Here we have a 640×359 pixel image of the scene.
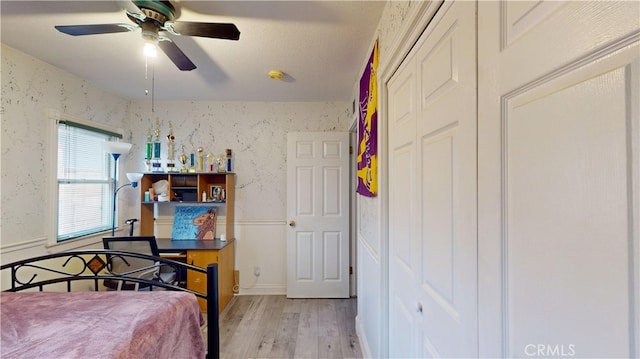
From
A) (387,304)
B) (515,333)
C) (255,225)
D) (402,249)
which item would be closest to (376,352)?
(387,304)

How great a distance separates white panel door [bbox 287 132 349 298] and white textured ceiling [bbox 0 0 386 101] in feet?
2.08

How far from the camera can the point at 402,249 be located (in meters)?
1.35

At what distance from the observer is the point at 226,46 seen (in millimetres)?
2088

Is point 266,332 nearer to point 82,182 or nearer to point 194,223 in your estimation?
point 194,223

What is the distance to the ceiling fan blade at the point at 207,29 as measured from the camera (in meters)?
1.51

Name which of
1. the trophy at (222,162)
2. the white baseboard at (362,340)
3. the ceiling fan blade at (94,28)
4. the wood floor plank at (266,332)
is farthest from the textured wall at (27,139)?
the white baseboard at (362,340)

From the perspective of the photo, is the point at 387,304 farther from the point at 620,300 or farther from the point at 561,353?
the point at 620,300

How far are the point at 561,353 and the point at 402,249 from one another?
0.90m

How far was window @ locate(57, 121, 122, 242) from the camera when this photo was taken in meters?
2.60

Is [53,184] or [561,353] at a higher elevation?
[53,184]

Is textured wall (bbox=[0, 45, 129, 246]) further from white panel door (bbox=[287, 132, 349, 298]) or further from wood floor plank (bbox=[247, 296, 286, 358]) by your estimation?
white panel door (bbox=[287, 132, 349, 298])

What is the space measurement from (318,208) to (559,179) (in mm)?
2976

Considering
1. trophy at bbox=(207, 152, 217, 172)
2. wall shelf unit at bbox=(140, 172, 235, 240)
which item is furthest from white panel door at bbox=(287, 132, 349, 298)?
trophy at bbox=(207, 152, 217, 172)

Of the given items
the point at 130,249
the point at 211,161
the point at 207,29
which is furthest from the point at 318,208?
the point at 207,29
